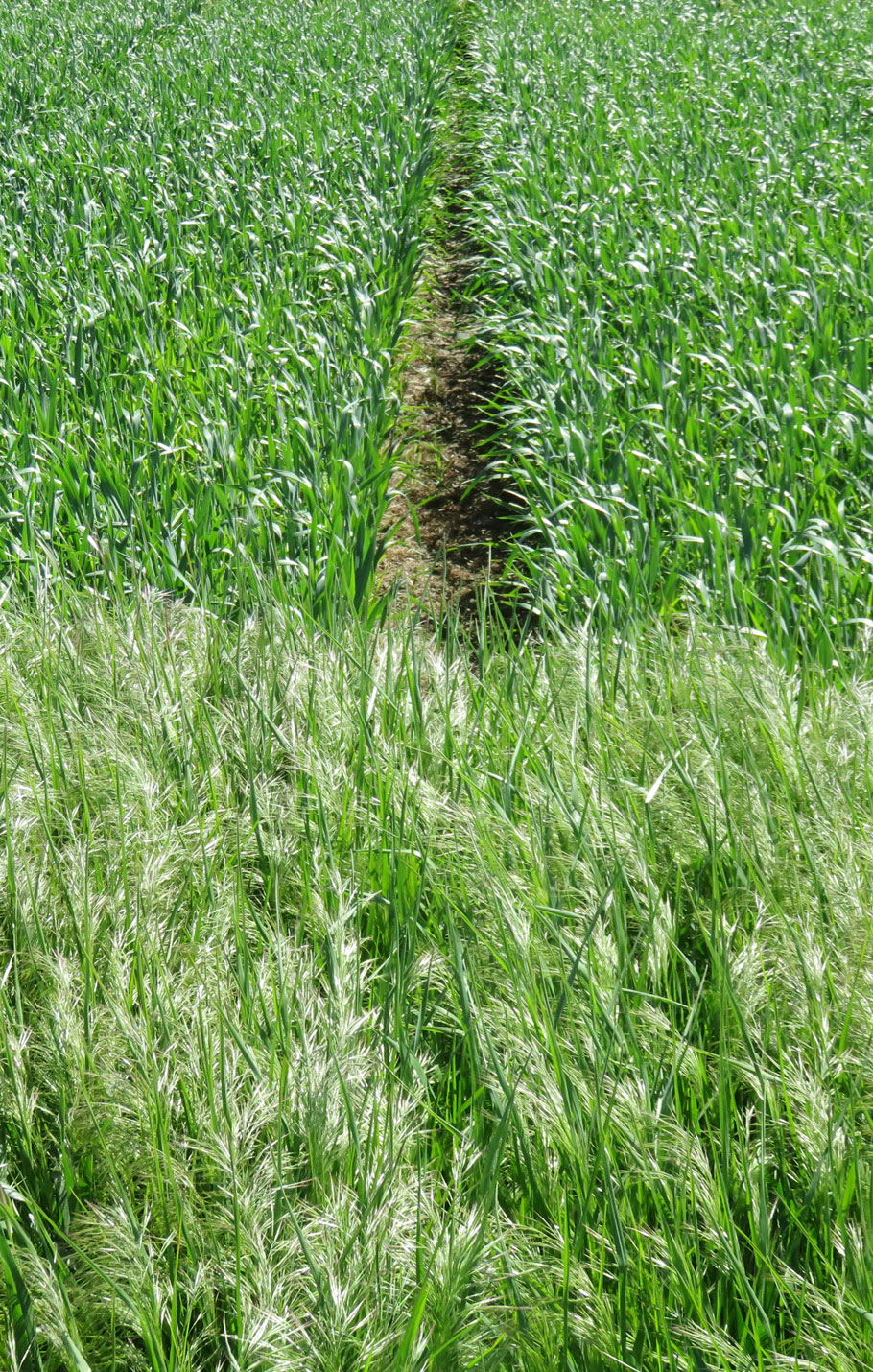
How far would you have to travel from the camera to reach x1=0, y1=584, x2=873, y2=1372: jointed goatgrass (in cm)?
106

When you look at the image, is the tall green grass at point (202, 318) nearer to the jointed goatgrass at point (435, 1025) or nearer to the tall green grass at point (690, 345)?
the tall green grass at point (690, 345)

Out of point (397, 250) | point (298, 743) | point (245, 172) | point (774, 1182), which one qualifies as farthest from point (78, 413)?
point (245, 172)

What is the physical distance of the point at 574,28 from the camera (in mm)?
13812

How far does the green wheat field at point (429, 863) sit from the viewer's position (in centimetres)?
108

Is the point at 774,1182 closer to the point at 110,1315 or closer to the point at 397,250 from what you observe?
the point at 110,1315

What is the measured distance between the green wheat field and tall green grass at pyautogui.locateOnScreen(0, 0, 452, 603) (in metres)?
0.04

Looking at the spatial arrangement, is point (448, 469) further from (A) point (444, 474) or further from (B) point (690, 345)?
(B) point (690, 345)

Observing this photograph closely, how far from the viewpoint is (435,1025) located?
154cm

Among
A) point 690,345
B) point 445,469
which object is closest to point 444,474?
point 445,469

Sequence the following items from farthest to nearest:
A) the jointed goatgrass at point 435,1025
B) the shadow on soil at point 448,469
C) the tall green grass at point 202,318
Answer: the shadow on soil at point 448,469 < the tall green grass at point 202,318 < the jointed goatgrass at point 435,1025

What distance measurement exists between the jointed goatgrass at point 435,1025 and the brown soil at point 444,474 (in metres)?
1.20

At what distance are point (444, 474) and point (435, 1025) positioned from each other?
11.4 ft

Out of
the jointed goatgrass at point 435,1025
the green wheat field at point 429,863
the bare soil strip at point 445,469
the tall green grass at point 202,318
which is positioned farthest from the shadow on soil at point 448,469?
the jointed goatgrass at point 435,1025

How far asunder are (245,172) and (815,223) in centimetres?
360
